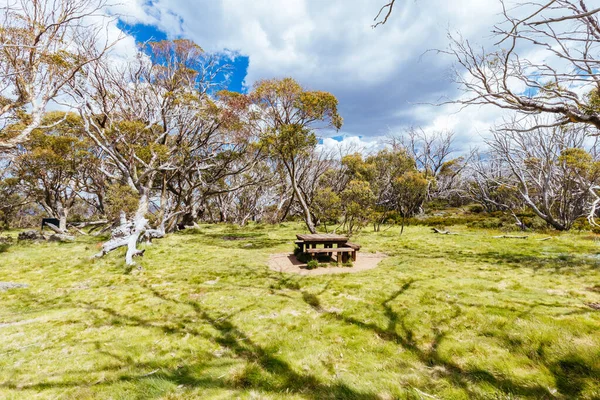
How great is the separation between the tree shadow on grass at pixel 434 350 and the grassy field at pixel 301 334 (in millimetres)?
22

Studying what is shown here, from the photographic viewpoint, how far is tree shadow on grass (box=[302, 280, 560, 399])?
2.92 metres

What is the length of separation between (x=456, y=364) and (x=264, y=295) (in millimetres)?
4075

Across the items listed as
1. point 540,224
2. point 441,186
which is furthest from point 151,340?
point 441,186

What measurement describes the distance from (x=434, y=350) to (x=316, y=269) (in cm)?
514

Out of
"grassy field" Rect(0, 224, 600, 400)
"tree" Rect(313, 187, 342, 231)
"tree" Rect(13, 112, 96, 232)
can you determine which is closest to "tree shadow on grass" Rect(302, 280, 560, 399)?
"grassy field" Rect(0, 224, 600, 400)

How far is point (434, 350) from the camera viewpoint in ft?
12.4

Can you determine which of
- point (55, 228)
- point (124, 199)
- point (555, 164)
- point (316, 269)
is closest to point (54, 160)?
point (124, 199)

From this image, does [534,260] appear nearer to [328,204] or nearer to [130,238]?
[328,204]

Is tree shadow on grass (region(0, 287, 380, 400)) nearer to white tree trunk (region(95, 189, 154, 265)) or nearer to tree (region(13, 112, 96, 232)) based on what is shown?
white tree trunk (region(95, 189, 154, 265))

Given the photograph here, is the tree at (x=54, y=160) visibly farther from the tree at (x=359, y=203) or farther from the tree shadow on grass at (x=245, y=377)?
the tree at (x=359, y=203)

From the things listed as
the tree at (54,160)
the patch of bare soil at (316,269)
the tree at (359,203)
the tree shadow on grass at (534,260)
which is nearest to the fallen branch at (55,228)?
the tree at (54,160)

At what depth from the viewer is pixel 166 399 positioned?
9.48 feet

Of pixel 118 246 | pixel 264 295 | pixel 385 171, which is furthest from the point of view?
pixel 385 171

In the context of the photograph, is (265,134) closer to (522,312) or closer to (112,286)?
(112,286)
